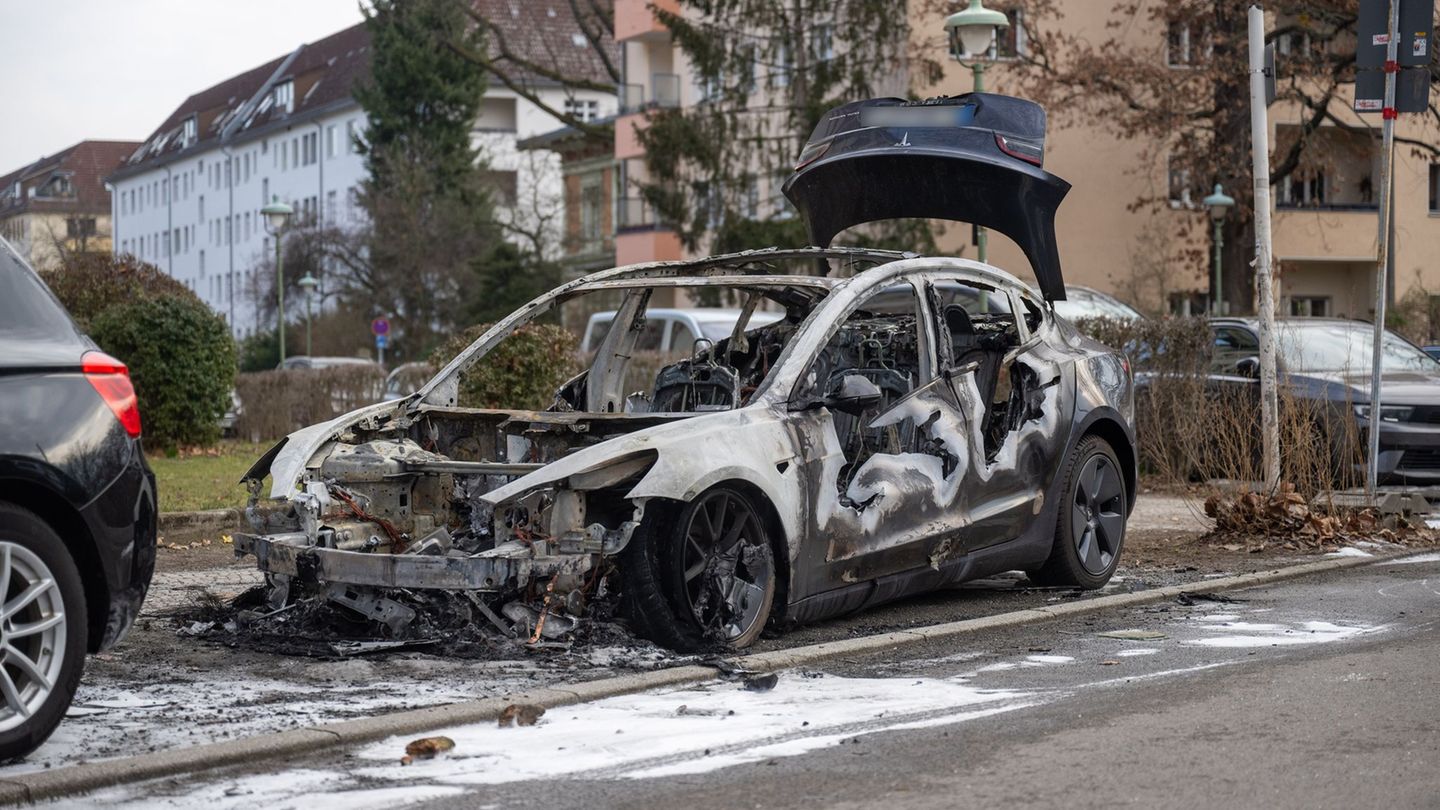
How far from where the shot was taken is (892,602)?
31.8 feet

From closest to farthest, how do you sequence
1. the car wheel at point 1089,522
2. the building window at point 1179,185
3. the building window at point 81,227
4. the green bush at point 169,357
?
the car wheel at point 1089,522
the green bush at point 169,357
the building window at point 1179,185
the building window at point 81,227

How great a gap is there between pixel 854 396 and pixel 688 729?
2.23 m

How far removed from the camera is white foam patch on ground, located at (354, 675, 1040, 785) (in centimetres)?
582

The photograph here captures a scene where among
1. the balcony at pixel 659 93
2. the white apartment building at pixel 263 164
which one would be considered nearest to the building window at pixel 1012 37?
the balcony at pixel 659 93

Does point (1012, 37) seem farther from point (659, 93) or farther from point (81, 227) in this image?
point (81, 227)

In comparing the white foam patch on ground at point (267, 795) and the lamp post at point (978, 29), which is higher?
the lamp post at point (978, 29)

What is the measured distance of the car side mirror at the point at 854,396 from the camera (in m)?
8.16

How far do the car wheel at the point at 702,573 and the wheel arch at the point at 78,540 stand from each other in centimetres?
211

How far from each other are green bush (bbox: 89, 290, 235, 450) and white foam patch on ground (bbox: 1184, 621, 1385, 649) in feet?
53.1

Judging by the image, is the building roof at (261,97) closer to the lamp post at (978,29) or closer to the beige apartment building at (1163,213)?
the beige apartment building at (1163,213)

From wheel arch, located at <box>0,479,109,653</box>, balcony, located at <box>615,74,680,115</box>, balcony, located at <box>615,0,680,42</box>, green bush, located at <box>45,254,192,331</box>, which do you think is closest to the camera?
wheel arch, located at <box>0,479,109,653</box>

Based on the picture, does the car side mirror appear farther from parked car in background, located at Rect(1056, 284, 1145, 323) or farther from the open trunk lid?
parked car in background, located at Rect(1056, 284, 1145, 323)

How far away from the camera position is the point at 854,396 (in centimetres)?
818

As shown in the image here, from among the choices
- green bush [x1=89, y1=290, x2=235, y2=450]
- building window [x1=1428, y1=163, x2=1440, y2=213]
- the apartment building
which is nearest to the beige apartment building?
building window [x1=1428, y1=163, x2=1440, y2=213]
